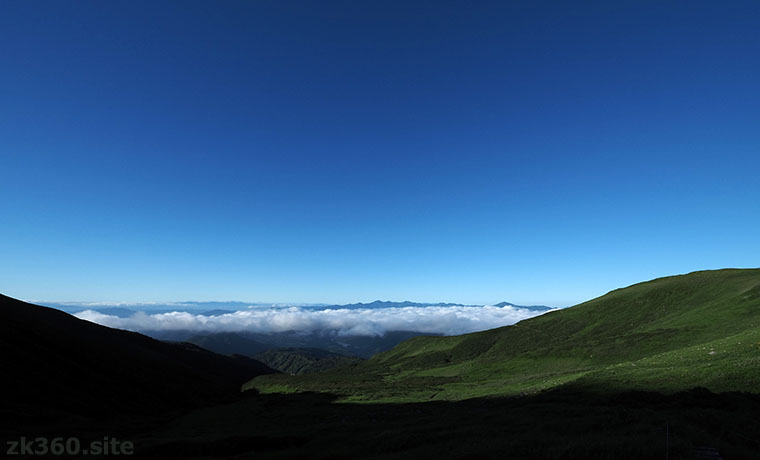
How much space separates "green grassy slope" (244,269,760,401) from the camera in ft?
127

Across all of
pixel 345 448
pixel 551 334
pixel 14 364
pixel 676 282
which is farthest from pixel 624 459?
pixel 676 282

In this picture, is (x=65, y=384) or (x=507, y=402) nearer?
(x=507, y=402)

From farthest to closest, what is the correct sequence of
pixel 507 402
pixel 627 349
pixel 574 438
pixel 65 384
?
1. pixel 627 349
2. pixel 65 384
3. pixel 507 402
4. pixel 574 438

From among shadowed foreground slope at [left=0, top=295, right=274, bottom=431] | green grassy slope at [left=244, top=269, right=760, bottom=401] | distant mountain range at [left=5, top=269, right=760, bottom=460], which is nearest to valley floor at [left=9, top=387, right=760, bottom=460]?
distant mountain range at [left=5, top=269, right=760, bottom=460]

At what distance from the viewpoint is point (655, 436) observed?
1464cm

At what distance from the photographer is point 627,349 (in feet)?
259

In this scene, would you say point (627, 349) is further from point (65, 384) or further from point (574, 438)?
point (65, 384)

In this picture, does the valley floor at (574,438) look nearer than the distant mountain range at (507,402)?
Yes

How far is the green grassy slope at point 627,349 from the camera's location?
127 feet

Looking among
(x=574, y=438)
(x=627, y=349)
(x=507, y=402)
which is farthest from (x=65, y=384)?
(x=627, y=349)

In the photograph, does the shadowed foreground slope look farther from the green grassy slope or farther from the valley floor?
the green grassy slope

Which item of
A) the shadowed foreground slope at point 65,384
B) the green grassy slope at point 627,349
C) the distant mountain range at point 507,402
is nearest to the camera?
the distant mountain range at point 507,402

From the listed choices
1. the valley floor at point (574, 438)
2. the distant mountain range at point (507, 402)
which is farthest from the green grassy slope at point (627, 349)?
the valley floor at point (574, 438)

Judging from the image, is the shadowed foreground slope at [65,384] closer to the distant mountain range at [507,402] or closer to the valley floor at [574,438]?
the distant mountain range at [507,402]
